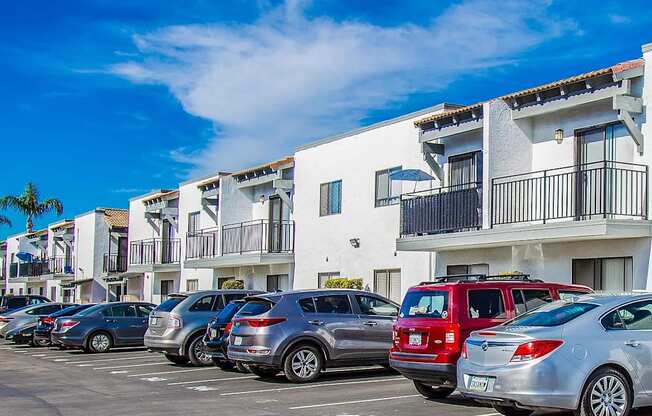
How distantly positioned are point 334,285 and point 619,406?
49.0 ft

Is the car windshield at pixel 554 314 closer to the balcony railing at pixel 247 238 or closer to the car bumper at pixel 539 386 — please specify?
the car bumper at pixel 539 386

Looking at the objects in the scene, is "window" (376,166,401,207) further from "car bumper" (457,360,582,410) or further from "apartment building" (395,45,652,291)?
"car bumper" (457,360,582,410)

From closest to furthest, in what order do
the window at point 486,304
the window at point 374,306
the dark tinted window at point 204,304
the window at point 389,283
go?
the window at point 486,304 < the window at point 374,306 < the dark tinted window at point 204,304 < the window at point 389,283

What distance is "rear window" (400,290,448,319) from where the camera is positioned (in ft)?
41.5

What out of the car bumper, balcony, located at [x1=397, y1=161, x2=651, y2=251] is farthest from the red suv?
balcony, located at [x1=397, y1=161, x2=651, y2=251]

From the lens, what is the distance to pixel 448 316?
12.5 meters

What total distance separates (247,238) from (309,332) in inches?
625

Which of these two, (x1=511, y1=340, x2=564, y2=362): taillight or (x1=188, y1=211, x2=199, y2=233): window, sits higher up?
(x1=188, y1=211, x2=199, y2=233): window

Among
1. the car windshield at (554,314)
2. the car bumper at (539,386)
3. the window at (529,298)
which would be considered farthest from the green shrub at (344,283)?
the car bumper at (539,386)

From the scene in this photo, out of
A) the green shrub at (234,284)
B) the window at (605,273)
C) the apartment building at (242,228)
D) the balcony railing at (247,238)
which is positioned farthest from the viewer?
the green shrub at (234,284)

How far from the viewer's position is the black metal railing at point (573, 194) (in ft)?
55.7

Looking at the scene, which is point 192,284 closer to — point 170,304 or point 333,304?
point 170,304

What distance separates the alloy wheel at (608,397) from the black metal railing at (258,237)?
19.6 meters

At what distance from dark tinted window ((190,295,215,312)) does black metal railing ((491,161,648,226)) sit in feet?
20.9
